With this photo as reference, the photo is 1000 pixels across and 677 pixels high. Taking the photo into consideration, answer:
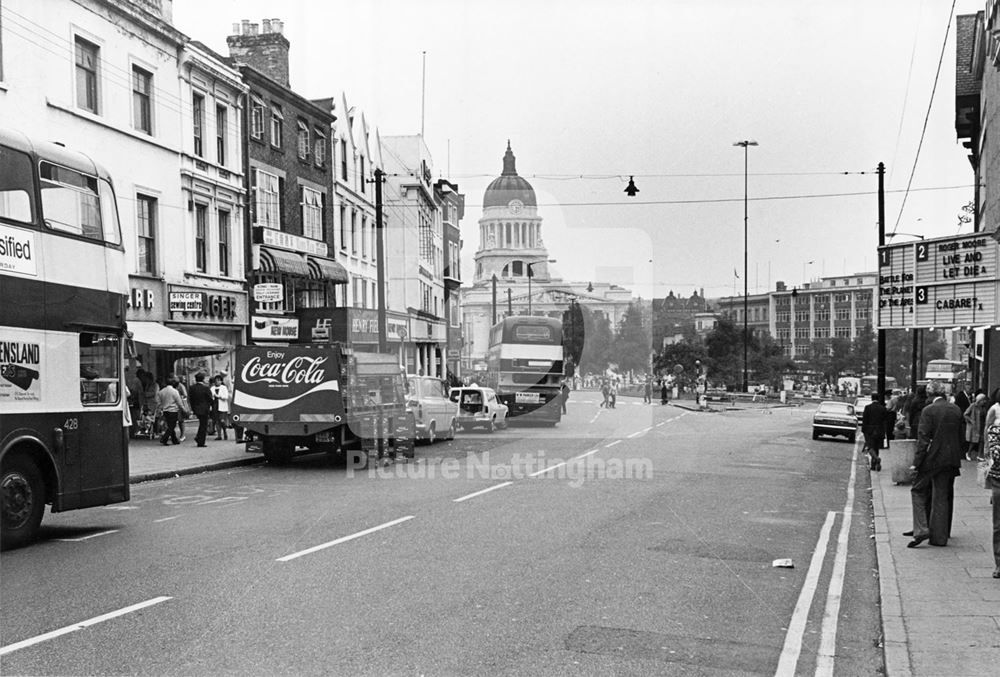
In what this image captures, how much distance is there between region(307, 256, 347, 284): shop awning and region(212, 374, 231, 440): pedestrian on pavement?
10.7 metres

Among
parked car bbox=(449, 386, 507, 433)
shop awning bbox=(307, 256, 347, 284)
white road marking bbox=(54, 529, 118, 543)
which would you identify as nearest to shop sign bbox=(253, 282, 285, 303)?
shop awning bbox=(307, 256, 347, 284)

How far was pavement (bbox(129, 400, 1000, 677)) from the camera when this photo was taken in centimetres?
632

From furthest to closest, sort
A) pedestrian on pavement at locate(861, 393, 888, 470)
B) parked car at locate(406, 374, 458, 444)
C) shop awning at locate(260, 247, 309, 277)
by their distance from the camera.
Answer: shop awning at locate(260, 247, 309, 277) → parked car at locate(406, 374, 458, 444) → pedestrian on pavement at locate(861, 393, 888, 470)

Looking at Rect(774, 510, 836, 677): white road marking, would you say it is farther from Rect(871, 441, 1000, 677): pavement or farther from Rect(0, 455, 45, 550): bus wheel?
Rect(0, 455, 45, 550): bus wheel

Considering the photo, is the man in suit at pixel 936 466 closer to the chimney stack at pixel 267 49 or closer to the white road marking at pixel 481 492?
the white road marking at pixel 481 492

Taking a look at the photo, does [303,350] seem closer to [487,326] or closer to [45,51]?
[45,51]

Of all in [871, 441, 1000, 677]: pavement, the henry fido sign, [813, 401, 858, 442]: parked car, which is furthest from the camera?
[813, 401, 858, 442]: parked car

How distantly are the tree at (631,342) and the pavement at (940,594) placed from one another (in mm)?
47858

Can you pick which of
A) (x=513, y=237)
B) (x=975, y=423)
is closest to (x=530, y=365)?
(x=975, y=423)

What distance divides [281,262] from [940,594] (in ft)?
94.8

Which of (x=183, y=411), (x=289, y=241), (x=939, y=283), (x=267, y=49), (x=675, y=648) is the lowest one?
(x=675, y=648)

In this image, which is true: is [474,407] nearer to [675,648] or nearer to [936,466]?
[936,466]

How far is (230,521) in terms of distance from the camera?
12164 millimetres

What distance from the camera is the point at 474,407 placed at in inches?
1257
